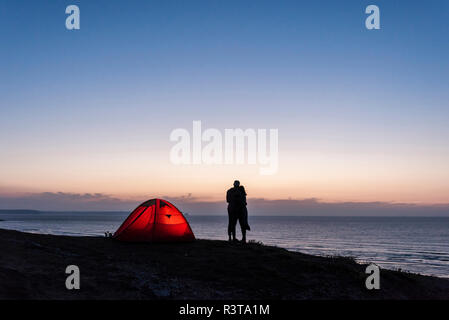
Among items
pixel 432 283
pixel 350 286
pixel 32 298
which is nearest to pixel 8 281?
pixel 32 298

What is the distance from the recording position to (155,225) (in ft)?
55.2

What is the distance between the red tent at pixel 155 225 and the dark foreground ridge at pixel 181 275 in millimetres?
1473

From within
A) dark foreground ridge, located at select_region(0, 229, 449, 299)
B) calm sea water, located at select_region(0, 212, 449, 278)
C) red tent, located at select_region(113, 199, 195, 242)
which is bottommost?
calm sea water, located at select_region(0, 212, 449, 278)

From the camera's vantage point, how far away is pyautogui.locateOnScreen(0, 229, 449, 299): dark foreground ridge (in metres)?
8.89

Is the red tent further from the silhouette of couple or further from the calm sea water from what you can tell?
the calm sea water

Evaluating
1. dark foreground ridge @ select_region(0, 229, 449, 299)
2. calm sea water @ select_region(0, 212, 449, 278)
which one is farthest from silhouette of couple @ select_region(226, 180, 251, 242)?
calm sea water @ select_region(0, 212, 449, 278)

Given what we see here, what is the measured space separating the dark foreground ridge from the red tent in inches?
58.0

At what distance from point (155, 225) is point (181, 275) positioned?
6.23 meters

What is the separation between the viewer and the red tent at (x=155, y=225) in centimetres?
1669

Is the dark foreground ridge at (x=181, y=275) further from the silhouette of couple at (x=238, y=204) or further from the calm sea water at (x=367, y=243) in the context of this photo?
the calm sea water at (x=367, y=243)

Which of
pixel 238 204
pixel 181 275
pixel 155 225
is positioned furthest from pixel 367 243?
pixel 181 275
